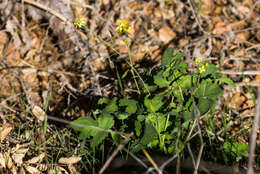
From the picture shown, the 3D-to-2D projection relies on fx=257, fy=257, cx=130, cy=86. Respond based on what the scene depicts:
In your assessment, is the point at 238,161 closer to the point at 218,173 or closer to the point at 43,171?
the point at 218,173

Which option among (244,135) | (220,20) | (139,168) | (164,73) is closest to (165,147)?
(139,168)

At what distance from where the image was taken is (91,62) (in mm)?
2297

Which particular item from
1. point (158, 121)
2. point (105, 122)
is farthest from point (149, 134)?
point (105, 122)

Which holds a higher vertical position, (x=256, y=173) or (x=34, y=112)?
(x=34, y=112)

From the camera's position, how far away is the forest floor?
1.60 m

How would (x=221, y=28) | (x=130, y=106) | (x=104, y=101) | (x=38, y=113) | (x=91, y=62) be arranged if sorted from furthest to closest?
1. (x=221, y=28)
2. (x=91, y=62)
3. (x=38, y=113)
4. (x=104, y=101)
5. (x=130, y=106)

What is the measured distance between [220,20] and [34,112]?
2.02 metres

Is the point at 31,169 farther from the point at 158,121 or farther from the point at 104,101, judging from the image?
the point at 158,121

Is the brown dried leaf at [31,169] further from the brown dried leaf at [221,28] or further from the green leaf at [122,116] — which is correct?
the brown dried leaf at [221,28]

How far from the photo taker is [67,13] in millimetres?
2244

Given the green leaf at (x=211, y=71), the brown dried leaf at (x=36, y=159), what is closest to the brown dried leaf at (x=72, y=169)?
the brown dried leaf at (x=36, y=159)

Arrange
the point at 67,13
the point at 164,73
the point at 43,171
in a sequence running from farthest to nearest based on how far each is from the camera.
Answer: the point at 67,13 → the point at 43,171 → the point at 164,73

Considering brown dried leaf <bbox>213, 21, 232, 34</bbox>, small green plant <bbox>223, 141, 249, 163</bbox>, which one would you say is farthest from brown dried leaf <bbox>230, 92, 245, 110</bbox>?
brown dried leaf <bbox>213, 21, 232, 34</bbox>

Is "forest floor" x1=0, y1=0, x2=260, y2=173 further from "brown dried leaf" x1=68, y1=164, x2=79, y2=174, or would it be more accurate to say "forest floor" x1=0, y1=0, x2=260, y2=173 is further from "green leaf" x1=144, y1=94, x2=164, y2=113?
"green leaf" x1=144, y1=94, x2=164, y2=113
